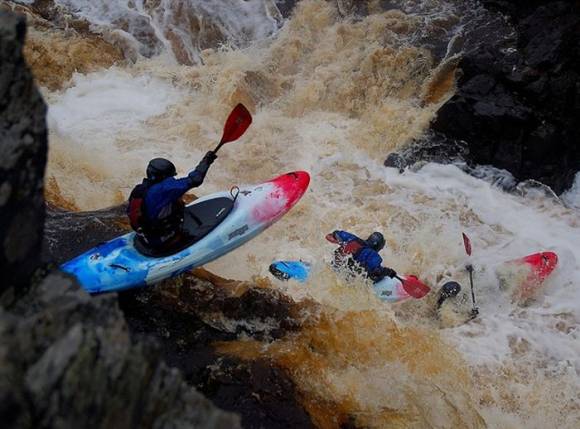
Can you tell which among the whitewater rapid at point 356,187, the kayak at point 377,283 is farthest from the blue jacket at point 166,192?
the kayak at point 377,283

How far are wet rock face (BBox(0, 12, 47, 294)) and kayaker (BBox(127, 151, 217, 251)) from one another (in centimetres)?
196

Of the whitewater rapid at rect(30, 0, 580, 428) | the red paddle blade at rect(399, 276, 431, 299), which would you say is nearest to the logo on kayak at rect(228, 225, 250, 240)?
the whitewater rapid at rect(30, 0, 580, 428)

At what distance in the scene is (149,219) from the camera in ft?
14.7

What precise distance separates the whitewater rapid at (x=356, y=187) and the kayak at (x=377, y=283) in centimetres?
10

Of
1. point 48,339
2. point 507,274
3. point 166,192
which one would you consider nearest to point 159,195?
point 166,192

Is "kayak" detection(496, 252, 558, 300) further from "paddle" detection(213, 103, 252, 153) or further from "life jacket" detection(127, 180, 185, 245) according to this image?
"life jacket" detection(127, 180, 185, 245)

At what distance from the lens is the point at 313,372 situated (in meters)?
3.93

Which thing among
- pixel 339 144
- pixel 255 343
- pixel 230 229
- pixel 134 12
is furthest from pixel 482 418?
pixel 134 12

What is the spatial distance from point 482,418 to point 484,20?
694 centimetres

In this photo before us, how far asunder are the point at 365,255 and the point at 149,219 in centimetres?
205

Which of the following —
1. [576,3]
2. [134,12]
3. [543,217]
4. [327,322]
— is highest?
[576,3]

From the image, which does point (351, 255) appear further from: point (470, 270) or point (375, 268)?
point (470, 270)

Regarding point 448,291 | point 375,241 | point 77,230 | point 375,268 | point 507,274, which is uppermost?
point 77,230

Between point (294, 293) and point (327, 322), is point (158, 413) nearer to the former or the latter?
point (327, 322)
